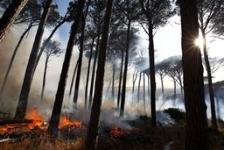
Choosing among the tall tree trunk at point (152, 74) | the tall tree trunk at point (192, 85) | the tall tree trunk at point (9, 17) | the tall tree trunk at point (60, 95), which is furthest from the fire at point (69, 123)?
the tall tree trunk at point (192, 85)

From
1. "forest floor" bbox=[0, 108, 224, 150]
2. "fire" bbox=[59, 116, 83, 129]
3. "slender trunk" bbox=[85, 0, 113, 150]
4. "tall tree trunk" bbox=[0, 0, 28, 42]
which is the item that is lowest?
"forest floor" bbox=[0, 108, 224, 150]

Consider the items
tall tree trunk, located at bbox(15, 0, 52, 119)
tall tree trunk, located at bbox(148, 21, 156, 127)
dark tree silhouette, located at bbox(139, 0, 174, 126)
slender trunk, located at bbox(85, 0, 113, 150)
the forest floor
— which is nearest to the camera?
the forest floor

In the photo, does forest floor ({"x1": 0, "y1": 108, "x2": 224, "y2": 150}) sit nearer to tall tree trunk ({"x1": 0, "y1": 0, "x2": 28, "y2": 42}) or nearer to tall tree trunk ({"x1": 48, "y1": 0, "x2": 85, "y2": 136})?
tall tree trunk ({"x1": 48, "y1": 0, "x2": 85, "y2": 136})

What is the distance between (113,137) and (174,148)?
231 cm

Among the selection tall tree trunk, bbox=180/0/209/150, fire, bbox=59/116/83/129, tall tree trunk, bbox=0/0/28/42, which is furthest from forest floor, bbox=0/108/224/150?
tall tree trunk, bbox=180/0/209/150

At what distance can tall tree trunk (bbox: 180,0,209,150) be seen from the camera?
4820 mm

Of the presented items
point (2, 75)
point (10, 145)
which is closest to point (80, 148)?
point (10, 145)

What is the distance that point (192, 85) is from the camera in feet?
16.4

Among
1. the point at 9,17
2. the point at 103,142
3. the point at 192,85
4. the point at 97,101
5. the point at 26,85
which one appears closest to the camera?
the point at 192,85

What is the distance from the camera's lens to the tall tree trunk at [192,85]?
4.82 metres

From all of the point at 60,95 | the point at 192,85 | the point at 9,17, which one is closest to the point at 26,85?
the point at 60,95

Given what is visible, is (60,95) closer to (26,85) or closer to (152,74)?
(26,85)

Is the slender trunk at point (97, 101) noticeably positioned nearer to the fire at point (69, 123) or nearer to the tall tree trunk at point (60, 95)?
the tall tree trunk at point (60, 95)

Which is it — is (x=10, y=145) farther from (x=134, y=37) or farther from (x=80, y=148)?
(x=134, y=37)
